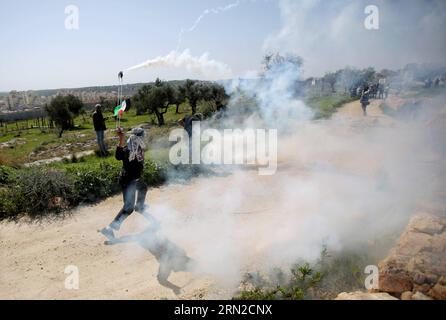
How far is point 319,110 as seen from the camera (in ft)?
76.5

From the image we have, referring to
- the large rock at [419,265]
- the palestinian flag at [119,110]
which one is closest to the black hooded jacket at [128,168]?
the palestinian flag at [119,110]

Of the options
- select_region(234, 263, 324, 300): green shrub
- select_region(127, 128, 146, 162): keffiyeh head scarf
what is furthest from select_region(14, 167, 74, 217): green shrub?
select_region(234, 263, 324, 300): green shrub

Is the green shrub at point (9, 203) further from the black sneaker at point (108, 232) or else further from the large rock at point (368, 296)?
the large rock at point (368, 296)

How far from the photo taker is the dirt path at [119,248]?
5059mm

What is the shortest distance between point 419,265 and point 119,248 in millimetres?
5132

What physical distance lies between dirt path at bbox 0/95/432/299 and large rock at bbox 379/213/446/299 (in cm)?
207

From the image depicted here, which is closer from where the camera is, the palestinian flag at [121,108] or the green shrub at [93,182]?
the palestinian flag at [121,108]

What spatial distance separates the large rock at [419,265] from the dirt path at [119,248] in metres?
2.07

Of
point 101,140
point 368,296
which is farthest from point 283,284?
point 101,140

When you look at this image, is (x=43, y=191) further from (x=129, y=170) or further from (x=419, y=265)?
(x=419, y=265)

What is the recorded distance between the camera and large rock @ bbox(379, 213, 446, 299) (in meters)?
4.20

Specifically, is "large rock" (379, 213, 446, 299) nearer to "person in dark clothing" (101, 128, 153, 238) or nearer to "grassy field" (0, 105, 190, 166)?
"person in dark clothing" (101, 128, 153, 238)

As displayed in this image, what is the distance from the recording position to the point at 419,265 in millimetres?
4383
